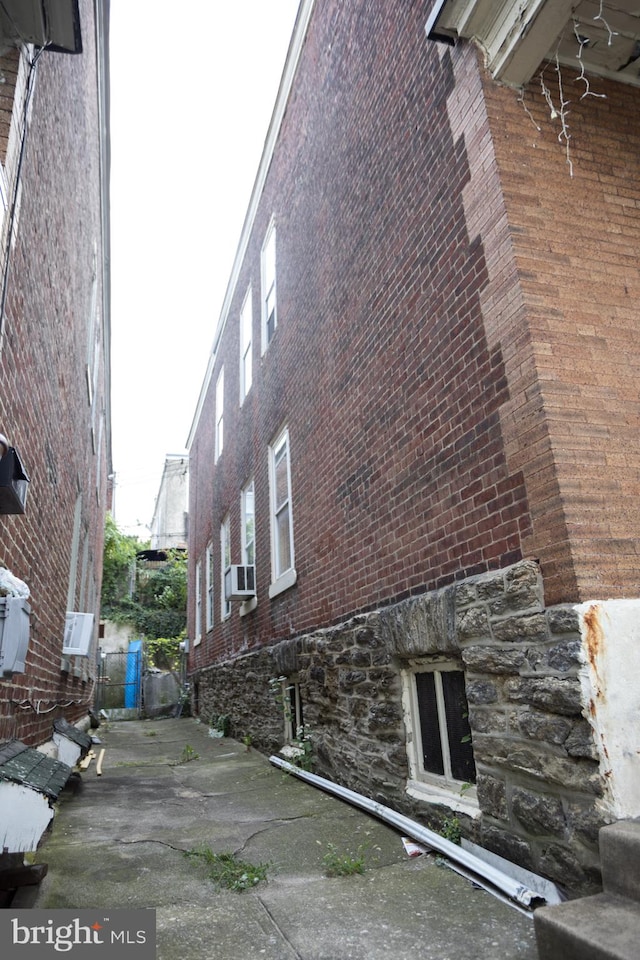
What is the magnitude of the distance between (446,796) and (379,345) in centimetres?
342

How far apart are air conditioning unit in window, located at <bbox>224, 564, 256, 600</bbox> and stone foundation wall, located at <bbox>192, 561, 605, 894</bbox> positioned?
4.08 metres

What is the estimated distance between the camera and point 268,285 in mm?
9711

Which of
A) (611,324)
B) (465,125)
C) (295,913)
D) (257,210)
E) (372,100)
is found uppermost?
(257,210)

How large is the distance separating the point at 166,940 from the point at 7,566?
232 centimetres

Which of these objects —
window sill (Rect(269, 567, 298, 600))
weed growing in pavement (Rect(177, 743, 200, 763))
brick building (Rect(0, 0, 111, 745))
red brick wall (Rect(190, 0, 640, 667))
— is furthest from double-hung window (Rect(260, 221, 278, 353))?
weed growing in pavement (Rect(177, 743, 200, 763))

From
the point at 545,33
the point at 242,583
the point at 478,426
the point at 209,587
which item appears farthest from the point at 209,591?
the point at 545,33

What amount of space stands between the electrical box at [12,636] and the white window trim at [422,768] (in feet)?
8.08

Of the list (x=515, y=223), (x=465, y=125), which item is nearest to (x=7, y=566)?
(x=515, y=223)

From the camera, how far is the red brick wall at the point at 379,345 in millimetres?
3865

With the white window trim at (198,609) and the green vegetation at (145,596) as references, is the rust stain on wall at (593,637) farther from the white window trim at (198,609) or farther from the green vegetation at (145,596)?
the green vegetation at (145,596)

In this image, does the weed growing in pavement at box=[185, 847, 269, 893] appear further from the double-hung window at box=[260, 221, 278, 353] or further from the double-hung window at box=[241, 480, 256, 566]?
the double-hung window at box=[260, 221, 278, 353]

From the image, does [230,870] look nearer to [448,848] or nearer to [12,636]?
[448,848]

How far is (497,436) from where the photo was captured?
3.55 m

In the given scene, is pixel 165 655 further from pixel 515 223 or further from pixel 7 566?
pixel 515 223
